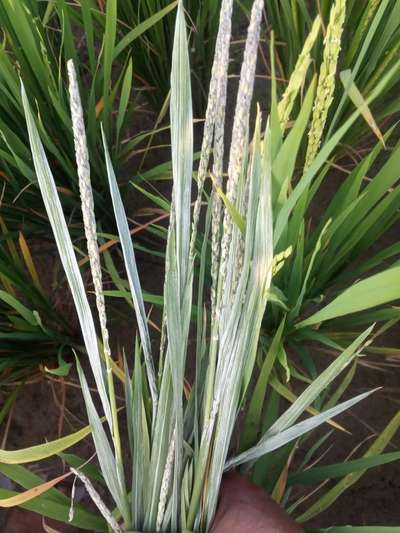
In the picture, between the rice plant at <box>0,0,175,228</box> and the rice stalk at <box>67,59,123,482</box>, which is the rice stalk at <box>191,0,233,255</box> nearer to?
the rice stalk at <box>67,59,123,482</box>

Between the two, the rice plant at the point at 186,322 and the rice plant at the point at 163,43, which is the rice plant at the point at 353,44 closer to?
the rice plant at the point at 163,43

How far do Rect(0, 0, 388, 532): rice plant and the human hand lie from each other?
17 mm

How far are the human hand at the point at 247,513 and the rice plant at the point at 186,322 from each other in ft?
0.05

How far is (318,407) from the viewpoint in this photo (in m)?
0.66

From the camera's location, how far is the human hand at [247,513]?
495mm

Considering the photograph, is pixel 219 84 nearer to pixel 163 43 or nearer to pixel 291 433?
pixel 291 433

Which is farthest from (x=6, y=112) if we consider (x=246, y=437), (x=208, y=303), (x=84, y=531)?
(x=84, y=531)

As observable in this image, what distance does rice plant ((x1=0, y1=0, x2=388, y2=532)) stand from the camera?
1.20ft

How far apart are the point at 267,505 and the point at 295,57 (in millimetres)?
569

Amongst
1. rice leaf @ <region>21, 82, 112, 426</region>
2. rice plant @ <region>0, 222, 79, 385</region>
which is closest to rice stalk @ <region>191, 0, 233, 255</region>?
rice leaf @ <region>21, 82, 112, 426</region>

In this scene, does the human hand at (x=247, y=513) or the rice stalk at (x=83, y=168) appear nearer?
the rice stalk at (x=83, y=168)

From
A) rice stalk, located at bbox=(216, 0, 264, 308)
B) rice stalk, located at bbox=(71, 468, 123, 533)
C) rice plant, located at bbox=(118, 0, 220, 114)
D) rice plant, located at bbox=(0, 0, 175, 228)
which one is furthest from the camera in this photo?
rice plant, located at bbox=(118, 0, 220, 114)

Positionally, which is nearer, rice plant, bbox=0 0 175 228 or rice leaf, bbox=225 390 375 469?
rice leaf, bbox=225 390 375 469

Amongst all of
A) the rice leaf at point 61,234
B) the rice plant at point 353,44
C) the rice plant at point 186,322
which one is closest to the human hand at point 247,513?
the rice plant at point 186,322
